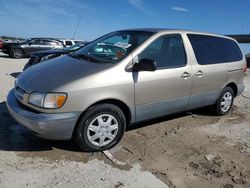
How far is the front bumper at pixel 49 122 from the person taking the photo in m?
3.69

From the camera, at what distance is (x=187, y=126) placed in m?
5.53

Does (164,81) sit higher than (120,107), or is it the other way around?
(164,81)

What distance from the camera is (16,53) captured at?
1966 centimetres

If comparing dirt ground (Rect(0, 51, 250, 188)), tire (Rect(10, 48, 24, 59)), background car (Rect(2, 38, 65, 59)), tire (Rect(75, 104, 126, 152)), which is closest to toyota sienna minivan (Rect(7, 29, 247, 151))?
tire (Rect(75, 104, 126, 152))

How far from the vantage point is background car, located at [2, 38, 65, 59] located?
1966 cm

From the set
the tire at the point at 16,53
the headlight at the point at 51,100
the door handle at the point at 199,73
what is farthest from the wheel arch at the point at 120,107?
the tire at the point at 16,53

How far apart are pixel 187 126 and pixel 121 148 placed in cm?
168

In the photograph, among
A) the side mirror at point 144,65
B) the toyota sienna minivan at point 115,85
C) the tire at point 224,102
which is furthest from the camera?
the tire at point 224,102

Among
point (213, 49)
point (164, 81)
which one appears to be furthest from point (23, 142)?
point (213, 49)

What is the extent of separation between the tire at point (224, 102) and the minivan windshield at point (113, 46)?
2265 millimetres

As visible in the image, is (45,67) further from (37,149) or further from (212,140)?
(212,140)

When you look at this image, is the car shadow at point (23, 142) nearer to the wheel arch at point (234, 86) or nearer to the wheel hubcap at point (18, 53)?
the wheel arch at point (234, 86)

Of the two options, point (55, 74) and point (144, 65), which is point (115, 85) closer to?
point (144, 65)

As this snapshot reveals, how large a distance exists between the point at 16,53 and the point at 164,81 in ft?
55.8
